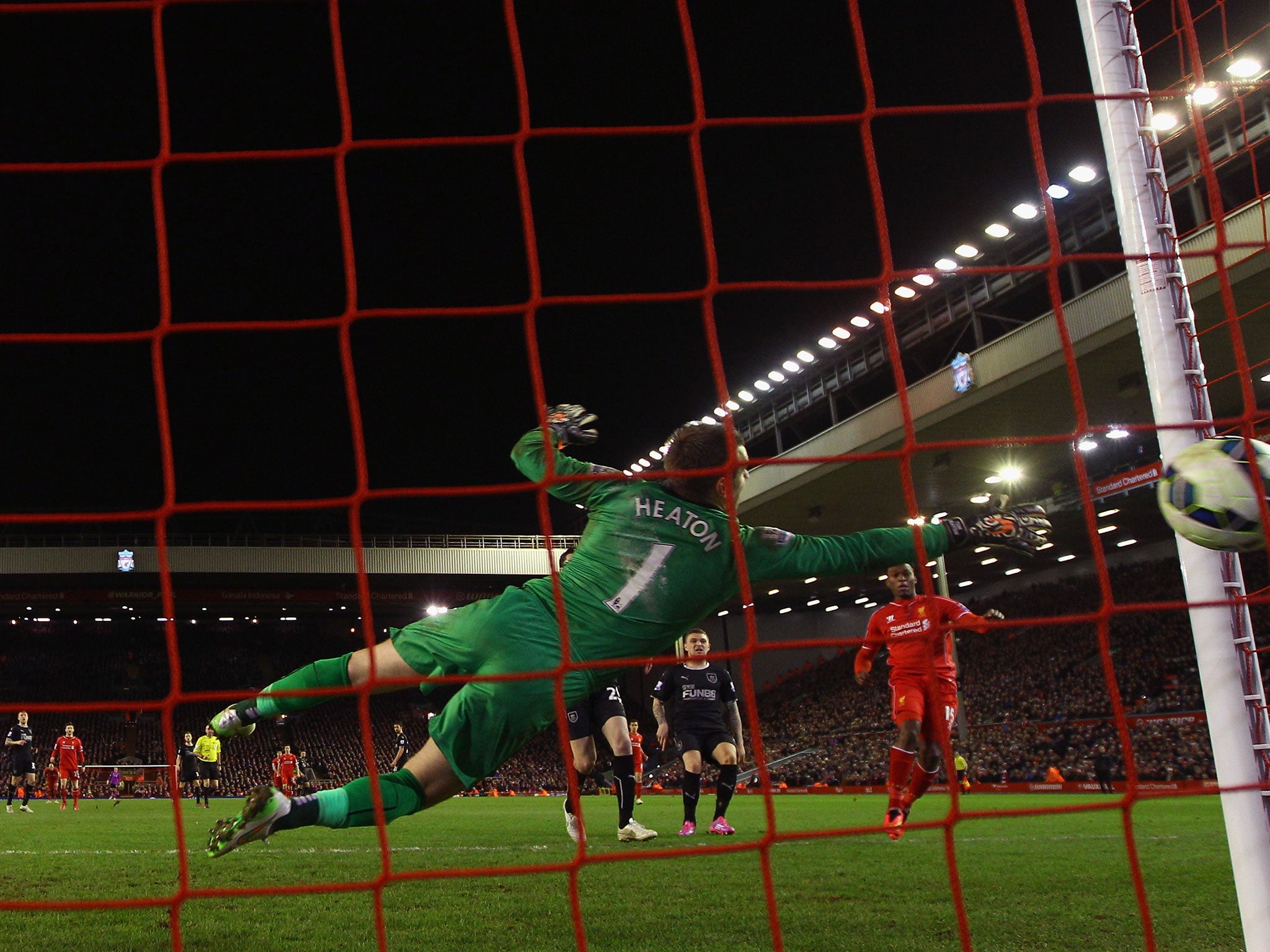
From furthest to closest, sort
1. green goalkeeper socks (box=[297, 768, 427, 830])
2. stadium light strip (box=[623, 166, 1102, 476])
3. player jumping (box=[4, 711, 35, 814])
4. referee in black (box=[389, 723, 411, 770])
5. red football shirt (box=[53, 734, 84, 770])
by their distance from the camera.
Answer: stadium light strip (box=[623, 166, 1102, 476]), red football shirt (box=[53, 734, 84, 770]), player jumping (box=[4, 711, 35, 814]), referee in black (box=[389, 723, 411, 770]), green goalkeeper socks (box=[297, 768, 427, 830])

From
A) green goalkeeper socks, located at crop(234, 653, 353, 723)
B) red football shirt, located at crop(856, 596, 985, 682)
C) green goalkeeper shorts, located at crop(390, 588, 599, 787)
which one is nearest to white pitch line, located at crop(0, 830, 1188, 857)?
red football shirt, located at crop(856, 596, 985, 682)

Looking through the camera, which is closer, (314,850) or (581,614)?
(581,614)

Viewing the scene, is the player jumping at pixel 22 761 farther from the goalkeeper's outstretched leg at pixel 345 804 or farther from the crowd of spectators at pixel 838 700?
the goalkeeper's outstretched leg at pixel 345 804

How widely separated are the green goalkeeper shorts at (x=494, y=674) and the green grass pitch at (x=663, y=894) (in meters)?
0.47

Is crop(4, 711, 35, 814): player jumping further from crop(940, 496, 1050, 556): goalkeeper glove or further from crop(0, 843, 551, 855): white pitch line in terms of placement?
crop(940, 496, 1050, 556): goalkeeper glove

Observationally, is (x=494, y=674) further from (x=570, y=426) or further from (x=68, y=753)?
(x=68, y=753)

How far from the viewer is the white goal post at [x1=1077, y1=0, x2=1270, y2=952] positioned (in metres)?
3.22

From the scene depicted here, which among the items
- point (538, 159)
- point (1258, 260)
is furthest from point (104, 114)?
point (1258, 260)

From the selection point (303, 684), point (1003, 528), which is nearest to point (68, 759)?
point (303, 684)

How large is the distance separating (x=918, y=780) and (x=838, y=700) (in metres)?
26.6

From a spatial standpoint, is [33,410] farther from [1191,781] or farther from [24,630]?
[1191,781]

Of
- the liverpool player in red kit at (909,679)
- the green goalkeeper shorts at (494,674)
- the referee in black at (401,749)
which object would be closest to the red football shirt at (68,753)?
the referee in black at (401,749)

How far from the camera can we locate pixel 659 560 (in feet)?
11.2

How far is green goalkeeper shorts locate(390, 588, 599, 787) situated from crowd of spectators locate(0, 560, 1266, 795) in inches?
633
